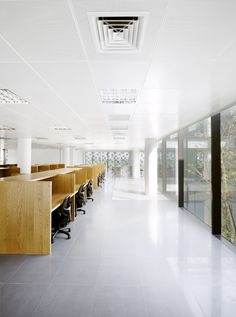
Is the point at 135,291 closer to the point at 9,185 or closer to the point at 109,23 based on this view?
the point at 9,185

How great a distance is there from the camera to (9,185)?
3.41 m

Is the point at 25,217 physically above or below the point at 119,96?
below

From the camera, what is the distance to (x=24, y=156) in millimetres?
8898

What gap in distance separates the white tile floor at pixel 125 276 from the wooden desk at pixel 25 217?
6.9 inches

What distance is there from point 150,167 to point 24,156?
5088mm

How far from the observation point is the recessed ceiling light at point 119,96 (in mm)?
3008

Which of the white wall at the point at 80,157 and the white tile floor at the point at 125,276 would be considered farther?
the white wall at the point at 80,157

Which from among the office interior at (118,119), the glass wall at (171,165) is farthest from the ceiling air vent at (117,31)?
the glass wall at (171,165)

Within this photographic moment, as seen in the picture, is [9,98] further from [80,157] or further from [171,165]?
[80,157]

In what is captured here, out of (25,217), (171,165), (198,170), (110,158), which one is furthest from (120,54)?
(110,158)

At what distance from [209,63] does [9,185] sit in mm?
3103

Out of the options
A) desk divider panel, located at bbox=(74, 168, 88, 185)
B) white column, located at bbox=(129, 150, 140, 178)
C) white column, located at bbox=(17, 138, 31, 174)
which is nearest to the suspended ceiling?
desk divider panel, located at bbox=(74, 168, 88, 185)

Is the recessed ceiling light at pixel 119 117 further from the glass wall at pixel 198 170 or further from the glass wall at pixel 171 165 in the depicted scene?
the glass wall at pixel 171 165

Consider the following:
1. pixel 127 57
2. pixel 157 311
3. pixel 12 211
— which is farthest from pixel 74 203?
pixel 127 57
